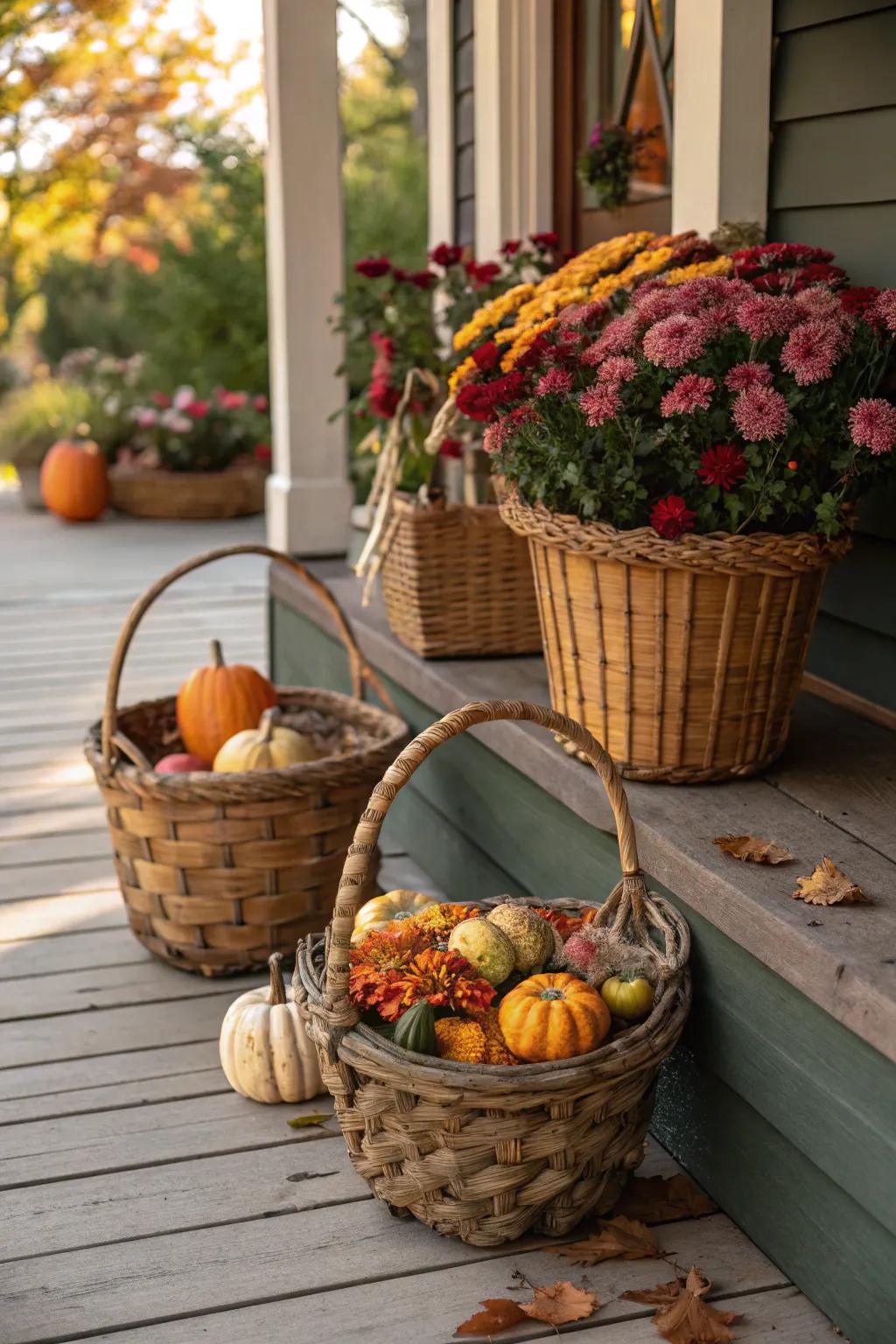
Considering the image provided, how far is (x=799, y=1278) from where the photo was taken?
1.56 meters

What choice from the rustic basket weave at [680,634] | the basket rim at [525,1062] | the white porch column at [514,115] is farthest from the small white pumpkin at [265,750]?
the white porch column at [514,115]

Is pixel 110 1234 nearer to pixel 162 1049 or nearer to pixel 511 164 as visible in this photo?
pixel 162 1049

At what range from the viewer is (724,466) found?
172 cm

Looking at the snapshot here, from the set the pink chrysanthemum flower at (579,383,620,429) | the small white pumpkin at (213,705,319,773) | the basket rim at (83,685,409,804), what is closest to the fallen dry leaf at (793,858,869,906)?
the pink chrysanthemum flower at (579,383,620,429)

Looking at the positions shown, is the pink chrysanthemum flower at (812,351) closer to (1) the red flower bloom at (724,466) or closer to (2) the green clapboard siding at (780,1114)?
(1) the red flower bloom at (724,466)

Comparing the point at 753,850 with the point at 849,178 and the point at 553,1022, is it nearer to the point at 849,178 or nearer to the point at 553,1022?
the point at 553,1022

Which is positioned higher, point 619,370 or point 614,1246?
point 619,370

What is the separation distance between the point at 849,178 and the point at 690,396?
0.74 metres

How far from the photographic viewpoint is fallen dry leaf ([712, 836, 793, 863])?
1664 millimetres

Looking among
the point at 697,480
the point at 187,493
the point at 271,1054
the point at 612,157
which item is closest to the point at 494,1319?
the point at 271,1054

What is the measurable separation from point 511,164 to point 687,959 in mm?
2287

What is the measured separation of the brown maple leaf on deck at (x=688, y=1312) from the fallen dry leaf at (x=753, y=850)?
0.46 metres

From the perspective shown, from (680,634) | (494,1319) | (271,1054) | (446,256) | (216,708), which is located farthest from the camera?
(446,256)

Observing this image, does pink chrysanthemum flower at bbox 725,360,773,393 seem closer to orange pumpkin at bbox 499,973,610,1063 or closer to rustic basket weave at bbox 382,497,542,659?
orange pumpkin at bbox 499,973,610,1063
